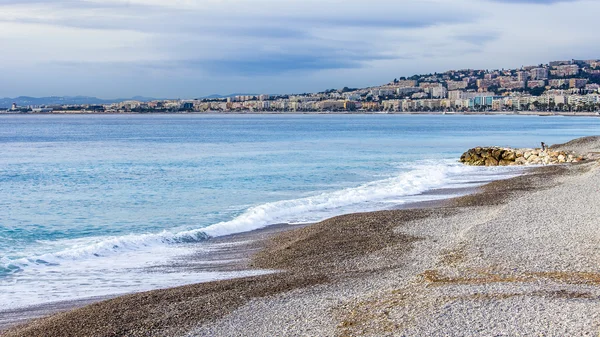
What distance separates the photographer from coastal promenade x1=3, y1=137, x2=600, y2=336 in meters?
7.16

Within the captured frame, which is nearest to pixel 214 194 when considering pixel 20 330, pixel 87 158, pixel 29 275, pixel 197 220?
pixel 197 220

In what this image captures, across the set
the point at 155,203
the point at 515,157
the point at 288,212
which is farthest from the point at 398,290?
the point at 515,157

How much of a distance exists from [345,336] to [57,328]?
11.5 ft

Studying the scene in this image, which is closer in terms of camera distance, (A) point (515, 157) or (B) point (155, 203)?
(B) point (155, 203)

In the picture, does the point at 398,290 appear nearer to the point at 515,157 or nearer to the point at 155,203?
the point at 155,203

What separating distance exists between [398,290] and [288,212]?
34.1 feet

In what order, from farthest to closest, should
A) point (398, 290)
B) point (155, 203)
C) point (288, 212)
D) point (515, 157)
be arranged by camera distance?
point (515, 157) < point (155, 203) < point (288, 212) < point (398, 290)

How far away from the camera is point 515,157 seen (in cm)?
3619

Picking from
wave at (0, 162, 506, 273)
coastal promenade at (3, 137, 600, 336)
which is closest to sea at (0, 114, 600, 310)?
wave at (0, 162, 506, 273)

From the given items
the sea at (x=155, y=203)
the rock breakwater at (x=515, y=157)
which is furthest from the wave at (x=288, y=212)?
the rock breakwater at (x=515, y=157)

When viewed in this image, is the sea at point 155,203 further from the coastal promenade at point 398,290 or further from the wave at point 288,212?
the coastal promenade at point 398,290

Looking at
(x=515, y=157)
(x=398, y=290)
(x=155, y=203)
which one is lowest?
(x=515, y=157)

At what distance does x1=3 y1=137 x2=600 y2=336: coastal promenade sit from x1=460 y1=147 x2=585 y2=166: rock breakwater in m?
21.3

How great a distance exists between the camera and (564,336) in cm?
630
